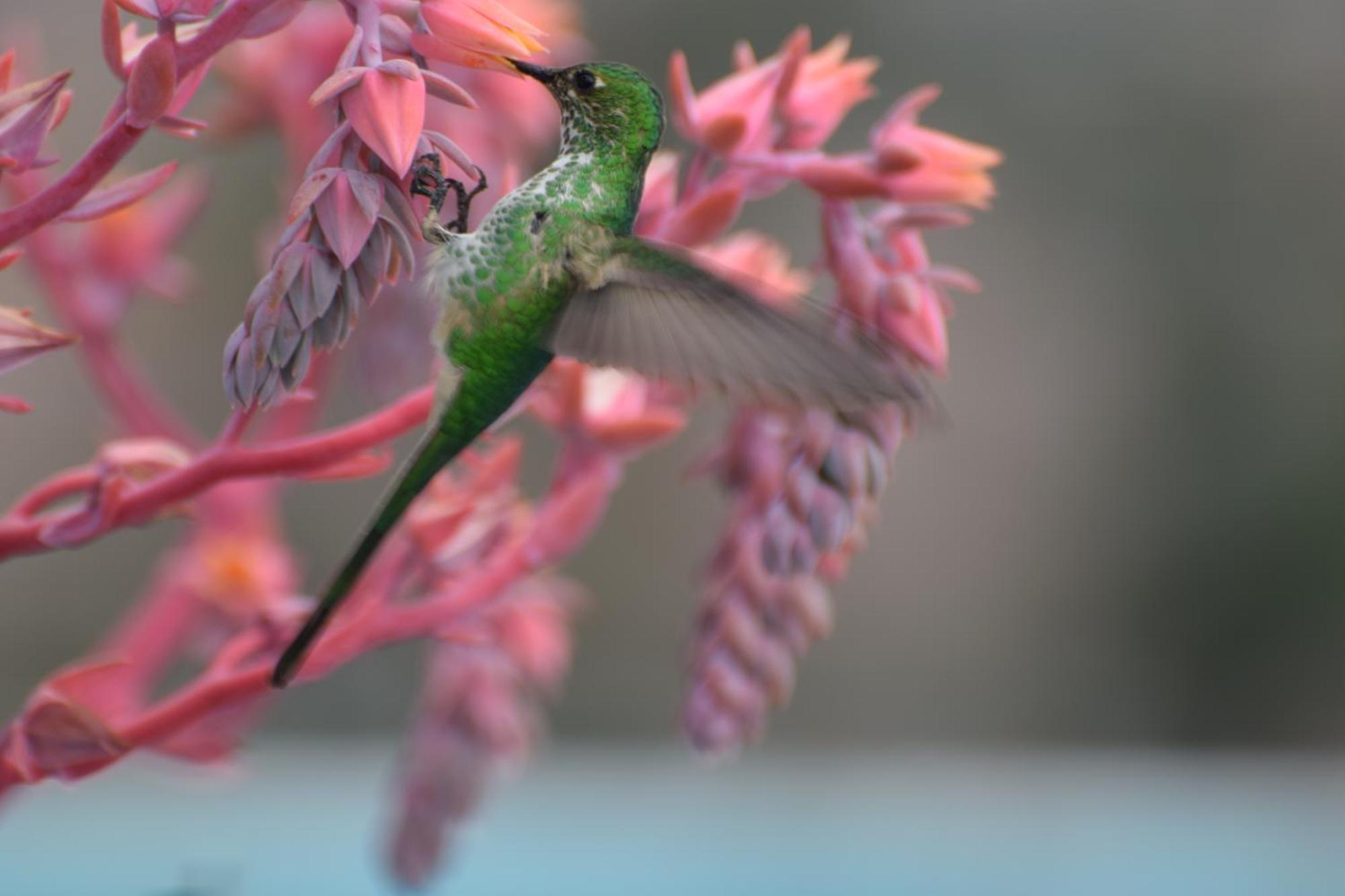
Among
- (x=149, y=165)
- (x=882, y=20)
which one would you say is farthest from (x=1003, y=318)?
(x=149, y=165)

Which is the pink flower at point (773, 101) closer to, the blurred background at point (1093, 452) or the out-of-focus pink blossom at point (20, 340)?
the out-of-focus pink blossom at point (20, 340)

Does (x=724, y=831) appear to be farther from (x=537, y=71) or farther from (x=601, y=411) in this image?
(x=537, y=71)

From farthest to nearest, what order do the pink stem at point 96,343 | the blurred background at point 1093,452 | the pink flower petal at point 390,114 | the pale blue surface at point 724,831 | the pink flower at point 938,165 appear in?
the blurred background at point 1093,452 < the pale blue surface at point 724,831 < the pink stem at point 96,343 < the pink flower at point 938,165 < the pink flower petal at point 390,114

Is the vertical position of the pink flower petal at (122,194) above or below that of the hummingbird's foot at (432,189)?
below

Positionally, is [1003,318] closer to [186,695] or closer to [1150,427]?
[1150,427]

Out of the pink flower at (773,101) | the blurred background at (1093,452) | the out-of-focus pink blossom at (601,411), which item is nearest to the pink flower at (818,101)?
the pink flower at (773,101)

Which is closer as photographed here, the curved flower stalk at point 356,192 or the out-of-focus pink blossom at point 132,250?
the curved flower stalk at point 356,192
